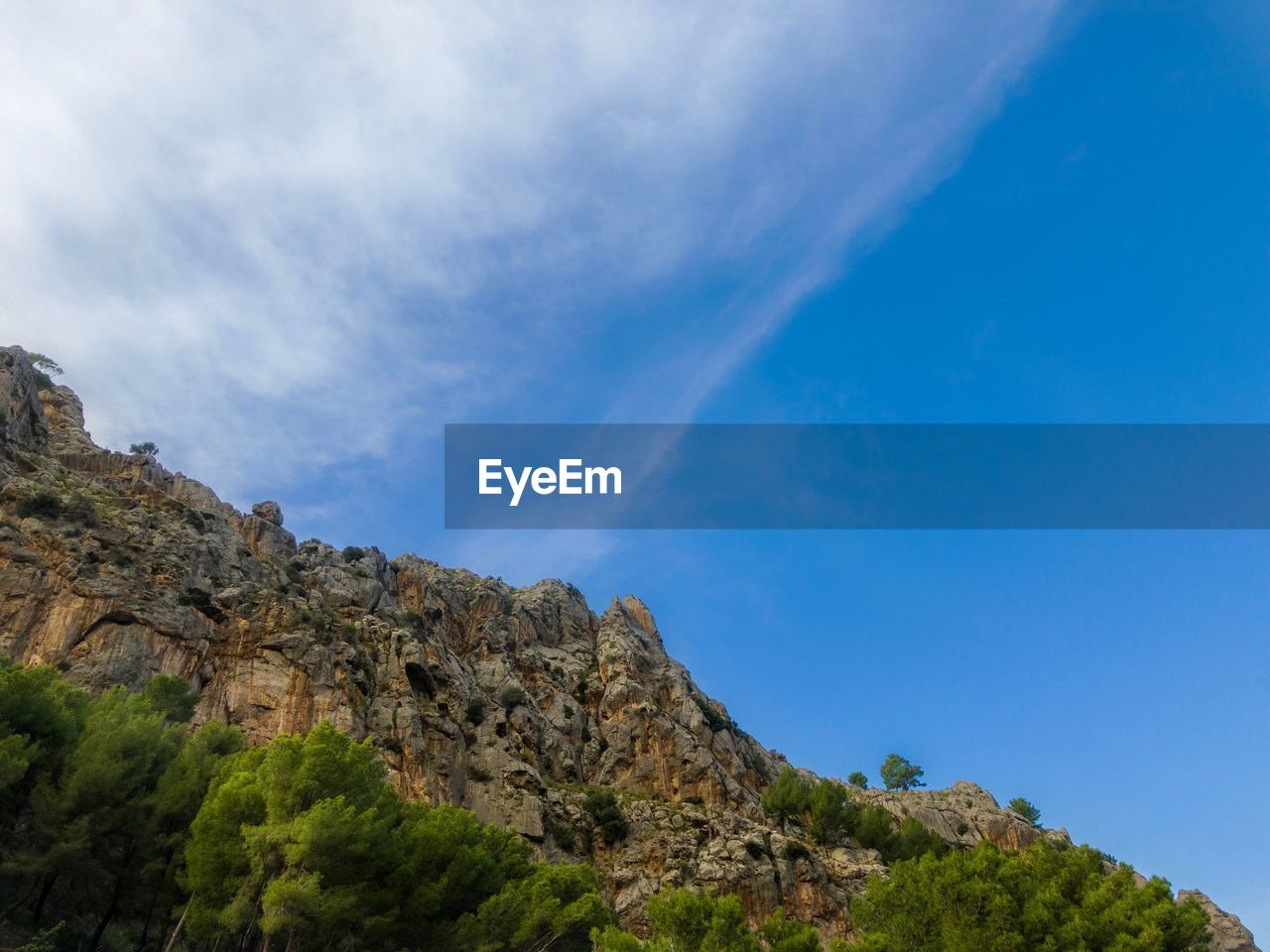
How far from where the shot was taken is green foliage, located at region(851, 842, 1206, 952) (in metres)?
28.2

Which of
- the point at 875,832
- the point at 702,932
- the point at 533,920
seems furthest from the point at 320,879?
the point at 875,832

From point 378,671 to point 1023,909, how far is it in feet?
157

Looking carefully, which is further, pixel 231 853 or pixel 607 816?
pixel 607 816

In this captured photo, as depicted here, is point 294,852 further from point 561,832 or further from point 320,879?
point 561,832

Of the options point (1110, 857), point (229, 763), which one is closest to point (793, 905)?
point (229, 763)

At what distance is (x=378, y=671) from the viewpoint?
6309 centimetres

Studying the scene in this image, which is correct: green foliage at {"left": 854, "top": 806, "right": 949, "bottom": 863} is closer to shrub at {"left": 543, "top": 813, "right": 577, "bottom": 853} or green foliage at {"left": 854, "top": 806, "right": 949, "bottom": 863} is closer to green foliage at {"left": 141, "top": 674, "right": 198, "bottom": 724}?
shrub at {"left": 543, "top": 813, "right": 577, "bottom": 853}

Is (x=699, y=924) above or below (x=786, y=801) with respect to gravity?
below

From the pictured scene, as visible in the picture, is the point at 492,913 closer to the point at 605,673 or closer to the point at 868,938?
the point at 868,938

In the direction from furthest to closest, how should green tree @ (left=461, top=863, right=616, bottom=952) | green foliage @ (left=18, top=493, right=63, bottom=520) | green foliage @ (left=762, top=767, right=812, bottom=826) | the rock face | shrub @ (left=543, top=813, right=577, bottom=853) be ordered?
green foliage @ (left=762, top=767, right=812, bottom=826) → shrub @ (left=543, top=813, right=577, bottom=853) → green foliage @ (left=18, top=493, right=63, bottom=520) → the rock face → green tree @ (left=461, top=863, right=616, bottom=952)

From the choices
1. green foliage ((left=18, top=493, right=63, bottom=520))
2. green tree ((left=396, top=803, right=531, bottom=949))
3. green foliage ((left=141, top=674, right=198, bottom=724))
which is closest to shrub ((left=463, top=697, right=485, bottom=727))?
green foliage ((left=141, top=674, right=198, bottom=724))

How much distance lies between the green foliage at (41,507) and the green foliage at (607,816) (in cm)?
4322

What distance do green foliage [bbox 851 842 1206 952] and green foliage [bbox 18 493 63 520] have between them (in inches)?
2213

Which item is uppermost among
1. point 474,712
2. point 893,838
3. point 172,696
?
point 474,712
